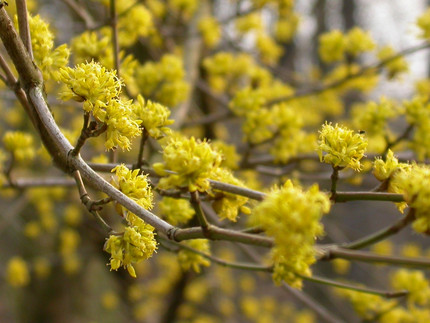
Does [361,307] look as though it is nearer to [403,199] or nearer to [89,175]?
[403,199]

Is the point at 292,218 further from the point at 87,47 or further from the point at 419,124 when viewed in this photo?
the point at 419,124

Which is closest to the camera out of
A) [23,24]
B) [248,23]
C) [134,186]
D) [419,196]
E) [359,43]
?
[419,196]

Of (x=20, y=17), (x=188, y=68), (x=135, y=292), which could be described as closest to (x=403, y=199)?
(x=20, y=17)

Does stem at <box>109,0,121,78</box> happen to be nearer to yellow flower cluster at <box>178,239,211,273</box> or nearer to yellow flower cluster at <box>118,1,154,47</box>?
yellow flower cluster at <box>118,1,154,47</box>

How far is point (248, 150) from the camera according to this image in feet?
9.77

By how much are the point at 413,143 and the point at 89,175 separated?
220cm

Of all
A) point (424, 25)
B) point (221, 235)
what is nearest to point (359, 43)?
point (424, 25)

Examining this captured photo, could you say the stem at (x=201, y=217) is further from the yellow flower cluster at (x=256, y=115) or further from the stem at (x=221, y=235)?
the yellow flower cluster at (x=256, y=115)

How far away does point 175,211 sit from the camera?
2051 mm

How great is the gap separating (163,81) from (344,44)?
1919 mm

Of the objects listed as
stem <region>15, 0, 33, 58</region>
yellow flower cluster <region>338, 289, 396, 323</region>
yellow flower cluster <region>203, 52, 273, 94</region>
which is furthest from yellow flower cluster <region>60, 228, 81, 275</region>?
stem <region>15, 0, 33, 58</region>

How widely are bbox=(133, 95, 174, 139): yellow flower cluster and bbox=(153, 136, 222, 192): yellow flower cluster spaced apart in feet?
1.55

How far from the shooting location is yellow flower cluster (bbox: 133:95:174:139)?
1.86 meters

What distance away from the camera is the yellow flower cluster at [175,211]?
80.2 inches
